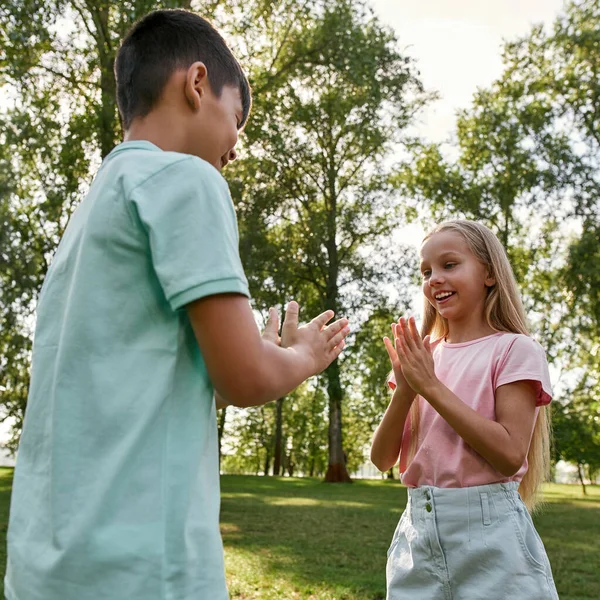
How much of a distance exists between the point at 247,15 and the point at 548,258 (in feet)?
52.0

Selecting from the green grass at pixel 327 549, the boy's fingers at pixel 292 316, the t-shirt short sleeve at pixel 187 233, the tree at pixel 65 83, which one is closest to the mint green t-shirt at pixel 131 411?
the t-shirt short sleeve at pixel 187 233

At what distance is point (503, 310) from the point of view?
3066 millimetres

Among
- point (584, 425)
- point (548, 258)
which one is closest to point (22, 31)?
point (548, 258)

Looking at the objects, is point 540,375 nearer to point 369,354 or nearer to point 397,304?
point 397,304

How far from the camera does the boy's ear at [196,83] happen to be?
172 centimetres

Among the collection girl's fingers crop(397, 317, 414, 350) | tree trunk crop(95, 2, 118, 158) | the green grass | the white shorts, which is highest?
tree trunk crop(95, 2, 118, 158)

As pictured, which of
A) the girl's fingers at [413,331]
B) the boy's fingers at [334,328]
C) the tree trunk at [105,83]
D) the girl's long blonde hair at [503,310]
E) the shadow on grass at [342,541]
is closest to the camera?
the boy's fingers at [334,328]

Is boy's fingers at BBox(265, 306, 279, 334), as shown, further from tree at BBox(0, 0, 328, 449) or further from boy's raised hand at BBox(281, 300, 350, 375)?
tree at BBox(0, 0, 328, 449)

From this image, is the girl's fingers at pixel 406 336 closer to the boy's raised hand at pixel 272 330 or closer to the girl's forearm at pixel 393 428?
the girl's forearm at pixel 393 428

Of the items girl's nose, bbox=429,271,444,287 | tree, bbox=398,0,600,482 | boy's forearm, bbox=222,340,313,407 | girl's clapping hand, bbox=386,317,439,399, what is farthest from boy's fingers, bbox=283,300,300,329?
tree, bbox=398,0,600,482

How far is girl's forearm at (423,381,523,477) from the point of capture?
8.60 ft

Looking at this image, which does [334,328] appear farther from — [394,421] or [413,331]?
[394,421]

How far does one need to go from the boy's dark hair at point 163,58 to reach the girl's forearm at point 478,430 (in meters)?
1.26

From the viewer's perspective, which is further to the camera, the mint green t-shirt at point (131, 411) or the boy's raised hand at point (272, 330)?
the boy's raised hand at point (272, 330)
